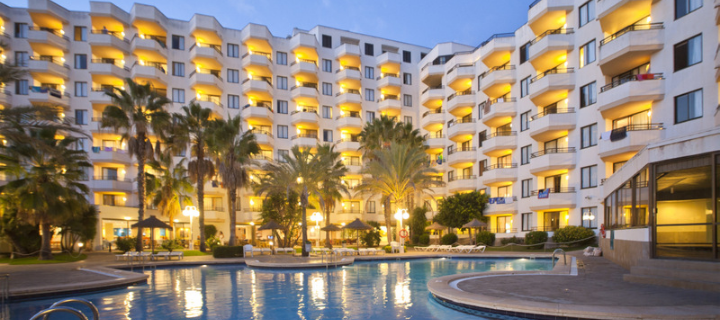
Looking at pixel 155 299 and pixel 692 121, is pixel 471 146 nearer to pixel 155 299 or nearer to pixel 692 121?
pixel 692 121

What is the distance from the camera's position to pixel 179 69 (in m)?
51.9

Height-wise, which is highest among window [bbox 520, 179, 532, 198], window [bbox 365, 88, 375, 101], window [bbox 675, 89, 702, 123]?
window [bbox 365, 88, 375, 101]

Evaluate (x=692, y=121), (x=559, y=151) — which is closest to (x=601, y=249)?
(x=692, y=121)

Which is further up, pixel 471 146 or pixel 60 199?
pixel 471 146

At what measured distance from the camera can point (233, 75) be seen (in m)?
54.6

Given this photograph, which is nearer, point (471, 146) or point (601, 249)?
point (601, 249)

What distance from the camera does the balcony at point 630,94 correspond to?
27.5 m

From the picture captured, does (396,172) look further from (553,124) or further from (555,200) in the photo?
(553,124)

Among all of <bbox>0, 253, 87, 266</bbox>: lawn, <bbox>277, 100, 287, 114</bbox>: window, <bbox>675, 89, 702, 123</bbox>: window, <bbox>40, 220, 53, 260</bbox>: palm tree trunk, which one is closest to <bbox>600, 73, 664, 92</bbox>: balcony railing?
<bbox>675, 89, 702, 123</bbox>: window

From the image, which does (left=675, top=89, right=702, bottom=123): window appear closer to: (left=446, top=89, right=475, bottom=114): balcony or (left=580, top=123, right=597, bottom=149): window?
(left=580, top=123, right=597, bottom=149): window

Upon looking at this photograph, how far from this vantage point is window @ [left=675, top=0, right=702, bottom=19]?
2562 centimetres

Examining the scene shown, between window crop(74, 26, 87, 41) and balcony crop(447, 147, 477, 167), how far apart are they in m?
41.8

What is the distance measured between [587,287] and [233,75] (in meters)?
48.9

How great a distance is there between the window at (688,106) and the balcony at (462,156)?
23367 mm
